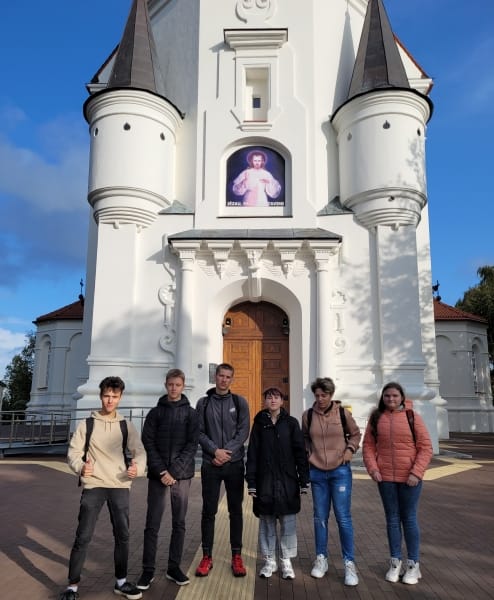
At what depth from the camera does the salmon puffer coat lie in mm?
4809

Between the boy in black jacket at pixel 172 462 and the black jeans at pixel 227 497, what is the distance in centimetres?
25

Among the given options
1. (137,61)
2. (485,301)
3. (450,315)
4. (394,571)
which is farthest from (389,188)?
(485,301)

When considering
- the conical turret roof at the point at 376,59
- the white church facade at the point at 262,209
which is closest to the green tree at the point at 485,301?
Answer: the white church facade at the point at 262,209

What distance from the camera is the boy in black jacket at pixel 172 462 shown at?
15.5ft

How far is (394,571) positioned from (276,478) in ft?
4.37

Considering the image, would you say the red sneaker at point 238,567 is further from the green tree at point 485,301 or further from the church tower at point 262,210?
the green tree at point 485,301

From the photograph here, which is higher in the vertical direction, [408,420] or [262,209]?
[262,209]

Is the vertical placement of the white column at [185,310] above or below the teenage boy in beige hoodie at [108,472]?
above

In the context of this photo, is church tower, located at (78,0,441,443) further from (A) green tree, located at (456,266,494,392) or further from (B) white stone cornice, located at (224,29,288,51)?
(A) green tree, located at (456,266,494,392)

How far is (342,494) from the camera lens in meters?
4.90

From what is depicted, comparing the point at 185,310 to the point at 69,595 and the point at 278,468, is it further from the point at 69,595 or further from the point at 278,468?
the point at 69,595

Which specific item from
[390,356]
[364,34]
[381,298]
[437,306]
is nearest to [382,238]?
[381,298]

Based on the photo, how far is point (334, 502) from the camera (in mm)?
4934

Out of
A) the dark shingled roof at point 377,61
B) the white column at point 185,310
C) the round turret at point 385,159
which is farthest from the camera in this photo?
the dark shingled roof at point 377,61
